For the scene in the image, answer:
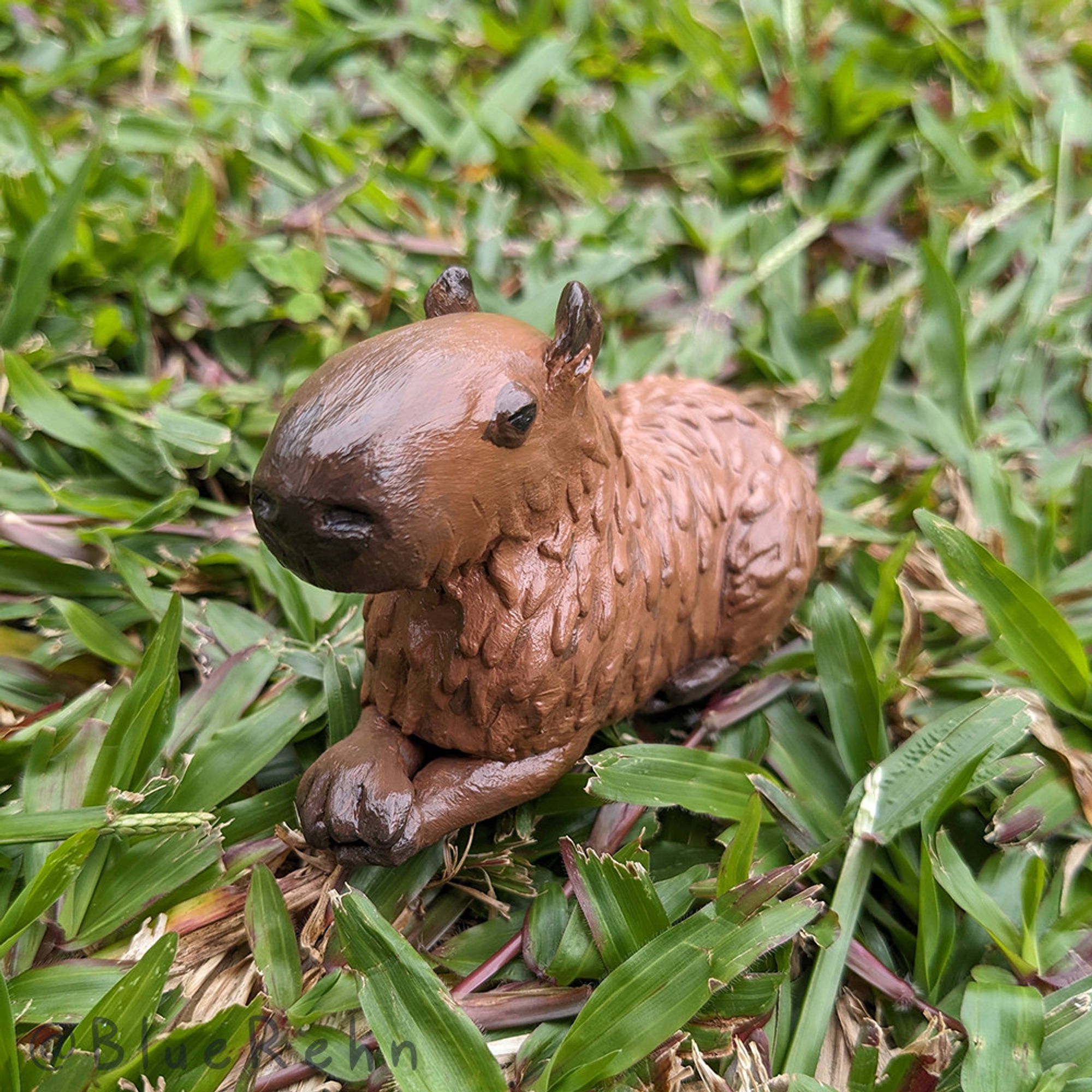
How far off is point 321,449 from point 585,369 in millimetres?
309

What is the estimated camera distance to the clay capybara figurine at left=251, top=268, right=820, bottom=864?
0.93 metres

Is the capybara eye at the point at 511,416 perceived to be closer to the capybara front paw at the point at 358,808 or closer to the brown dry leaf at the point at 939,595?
the capybara front paw at the point at 358,808

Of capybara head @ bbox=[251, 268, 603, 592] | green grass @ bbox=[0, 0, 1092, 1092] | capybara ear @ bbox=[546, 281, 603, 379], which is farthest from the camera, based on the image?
green grass @ bbox=[0, 0, 1092, 1092]

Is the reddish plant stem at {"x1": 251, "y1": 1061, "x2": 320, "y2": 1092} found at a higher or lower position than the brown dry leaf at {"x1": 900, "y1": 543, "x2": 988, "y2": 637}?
lower

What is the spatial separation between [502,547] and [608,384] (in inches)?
37.4

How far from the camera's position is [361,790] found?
1145mm

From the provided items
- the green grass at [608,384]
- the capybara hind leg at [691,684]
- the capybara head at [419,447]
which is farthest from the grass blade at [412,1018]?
the capybara hind leg at [691,684]

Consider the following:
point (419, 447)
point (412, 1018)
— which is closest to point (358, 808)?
point (412, 1018)

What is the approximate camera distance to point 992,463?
5.86 feet

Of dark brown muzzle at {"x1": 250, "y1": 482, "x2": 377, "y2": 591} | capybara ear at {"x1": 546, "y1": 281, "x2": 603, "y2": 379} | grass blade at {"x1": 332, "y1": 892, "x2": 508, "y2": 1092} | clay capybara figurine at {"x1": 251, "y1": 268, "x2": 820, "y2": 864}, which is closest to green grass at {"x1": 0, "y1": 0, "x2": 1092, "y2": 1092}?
grass blade at {"x1": 332, "y1": 892, "x2": 508, "y2": 1092}

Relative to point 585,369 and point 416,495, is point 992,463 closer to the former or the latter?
point 585,369

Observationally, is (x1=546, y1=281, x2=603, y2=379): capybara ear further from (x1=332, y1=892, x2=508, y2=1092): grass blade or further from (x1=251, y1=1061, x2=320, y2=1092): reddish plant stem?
(x1=251, y1=1061, x2=320, y2=1092): reddish plant stem

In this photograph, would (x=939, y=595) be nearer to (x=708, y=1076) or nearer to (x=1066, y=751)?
(x=1066, y=751)

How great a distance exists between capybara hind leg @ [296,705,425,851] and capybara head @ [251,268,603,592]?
0.91ft
